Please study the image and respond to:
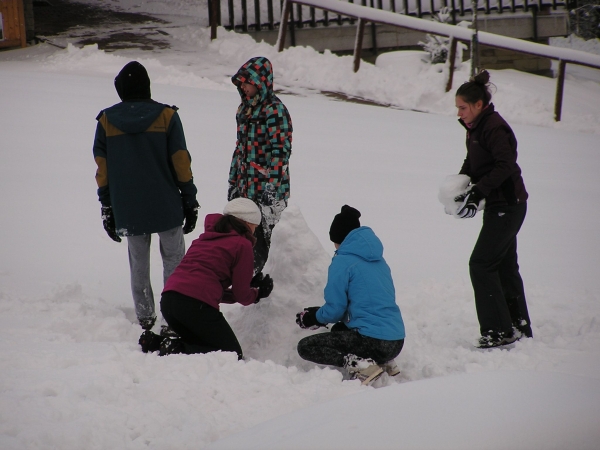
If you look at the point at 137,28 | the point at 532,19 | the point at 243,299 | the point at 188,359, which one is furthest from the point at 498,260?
the point at 137,28

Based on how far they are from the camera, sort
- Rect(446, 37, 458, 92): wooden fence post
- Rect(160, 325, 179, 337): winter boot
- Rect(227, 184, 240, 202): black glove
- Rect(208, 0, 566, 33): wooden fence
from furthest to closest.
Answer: Rect(208, 0, 566, 33): wooden fence → Rect(446, 37, 458, 92): wooden fence post → Rect(227, 184, 240, 202): black glove → Rect(160, 325, 179, 337): winter boot

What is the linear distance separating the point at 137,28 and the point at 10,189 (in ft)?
28.0

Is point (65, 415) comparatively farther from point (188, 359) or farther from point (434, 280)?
point (434, 280)

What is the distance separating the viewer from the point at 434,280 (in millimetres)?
5039

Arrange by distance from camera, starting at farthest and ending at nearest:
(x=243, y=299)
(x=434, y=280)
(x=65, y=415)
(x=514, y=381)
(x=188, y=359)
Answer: (x=434, y=280) → (x=243, y=299) → (x=188, y=359) → (x=65, y=415) → (x=514, y=381)

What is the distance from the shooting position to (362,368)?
3490mm

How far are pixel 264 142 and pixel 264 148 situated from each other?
0.13 feet

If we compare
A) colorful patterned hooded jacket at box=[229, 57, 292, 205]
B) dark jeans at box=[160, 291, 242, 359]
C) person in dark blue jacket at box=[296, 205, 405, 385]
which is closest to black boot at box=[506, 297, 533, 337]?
person in dark blue jacket at box=[296, 205, 405, 385]

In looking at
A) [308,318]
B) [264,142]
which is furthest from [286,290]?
[264,142]

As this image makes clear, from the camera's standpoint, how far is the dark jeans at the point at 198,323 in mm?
3533

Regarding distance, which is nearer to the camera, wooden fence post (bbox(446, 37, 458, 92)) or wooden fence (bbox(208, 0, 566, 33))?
wooden fence post (bbox(446, 37, 458, 92))

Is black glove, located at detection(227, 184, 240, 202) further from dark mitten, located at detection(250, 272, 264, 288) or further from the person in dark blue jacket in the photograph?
the person in dark blue jacket

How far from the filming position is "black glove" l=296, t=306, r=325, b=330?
3730 mm

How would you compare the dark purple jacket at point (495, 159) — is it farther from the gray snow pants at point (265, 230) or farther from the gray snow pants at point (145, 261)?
the gray snow pants at point (145, 261)
